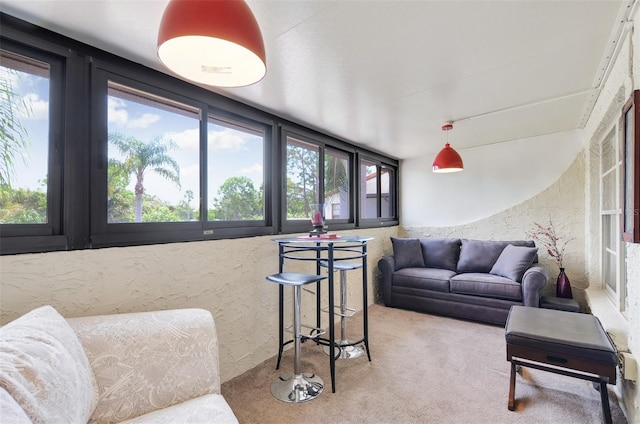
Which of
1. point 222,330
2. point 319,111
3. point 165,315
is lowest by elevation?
point 222,330

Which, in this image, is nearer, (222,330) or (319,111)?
(222,330)

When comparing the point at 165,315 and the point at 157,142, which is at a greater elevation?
the point at 157,142

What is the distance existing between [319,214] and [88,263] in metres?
1.61

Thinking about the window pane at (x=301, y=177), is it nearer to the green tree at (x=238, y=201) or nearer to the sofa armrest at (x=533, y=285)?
the green tree at (x=238, y=201)

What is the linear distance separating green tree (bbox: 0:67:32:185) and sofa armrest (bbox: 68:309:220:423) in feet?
2.76

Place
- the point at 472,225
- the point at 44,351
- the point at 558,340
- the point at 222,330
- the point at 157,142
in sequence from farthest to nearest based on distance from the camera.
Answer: the point at 472,225
the point at 222,330
the point at 157,142
the point at 558,340
the point at 44,351

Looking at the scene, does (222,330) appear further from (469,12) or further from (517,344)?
(469,12)

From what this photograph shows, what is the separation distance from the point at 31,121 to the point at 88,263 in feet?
2.56

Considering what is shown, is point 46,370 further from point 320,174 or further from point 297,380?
point 320,174

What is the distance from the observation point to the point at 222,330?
2.20 meters

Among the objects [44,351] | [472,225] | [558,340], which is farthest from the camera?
[472,225]

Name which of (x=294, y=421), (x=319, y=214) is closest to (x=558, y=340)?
(x=294, y=421)

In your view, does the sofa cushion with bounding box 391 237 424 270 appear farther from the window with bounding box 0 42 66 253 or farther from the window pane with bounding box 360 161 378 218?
the window with bounding box 0 42 66 253

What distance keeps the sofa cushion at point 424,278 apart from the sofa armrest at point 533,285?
30.8 inches
